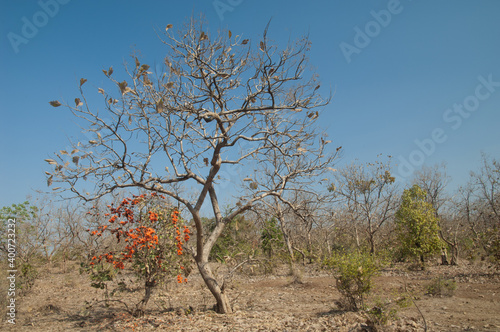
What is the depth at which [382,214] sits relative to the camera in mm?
15914

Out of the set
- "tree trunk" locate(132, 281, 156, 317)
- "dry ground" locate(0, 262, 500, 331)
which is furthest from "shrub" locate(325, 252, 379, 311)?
"tree trunk" locate(132, 281, 156, 317)

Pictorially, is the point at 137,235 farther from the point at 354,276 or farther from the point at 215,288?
the point at 354,276

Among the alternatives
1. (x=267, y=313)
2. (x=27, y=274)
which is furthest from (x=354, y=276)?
(x=27, y=274)

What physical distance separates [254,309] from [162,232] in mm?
2657

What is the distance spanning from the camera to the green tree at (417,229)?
41.1ft

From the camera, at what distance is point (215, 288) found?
5887 mm

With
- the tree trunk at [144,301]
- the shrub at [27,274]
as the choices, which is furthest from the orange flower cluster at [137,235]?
the shrub at [27,274]

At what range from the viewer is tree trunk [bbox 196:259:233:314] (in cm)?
587

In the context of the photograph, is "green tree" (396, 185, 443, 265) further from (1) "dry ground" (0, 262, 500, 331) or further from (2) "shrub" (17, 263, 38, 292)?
(2) "shrub" (17, 263, 38, 292)

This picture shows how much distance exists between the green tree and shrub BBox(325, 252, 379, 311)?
8297 millimetres

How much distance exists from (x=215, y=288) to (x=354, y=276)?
104 inches

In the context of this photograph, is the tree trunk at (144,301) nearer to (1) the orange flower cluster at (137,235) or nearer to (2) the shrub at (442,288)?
(1) the orange flower cluster at (137,235)

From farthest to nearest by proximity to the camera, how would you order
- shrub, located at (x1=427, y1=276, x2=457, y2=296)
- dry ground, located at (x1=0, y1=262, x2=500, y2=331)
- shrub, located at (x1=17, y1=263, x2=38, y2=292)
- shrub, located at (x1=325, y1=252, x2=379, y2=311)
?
shrub, located at (x1=17, y1=263, x2=38, y2=292) → shrub, located at (x1=427, y1=276, x2=457, y2=296) → shrub, located at (x1=325, y1=252, x2=379, y2=311) → dry ground, located at (x1=0, y1=262, x2=500, y2=331)

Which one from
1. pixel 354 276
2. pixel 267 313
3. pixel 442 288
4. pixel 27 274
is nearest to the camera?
pixel 354 276
